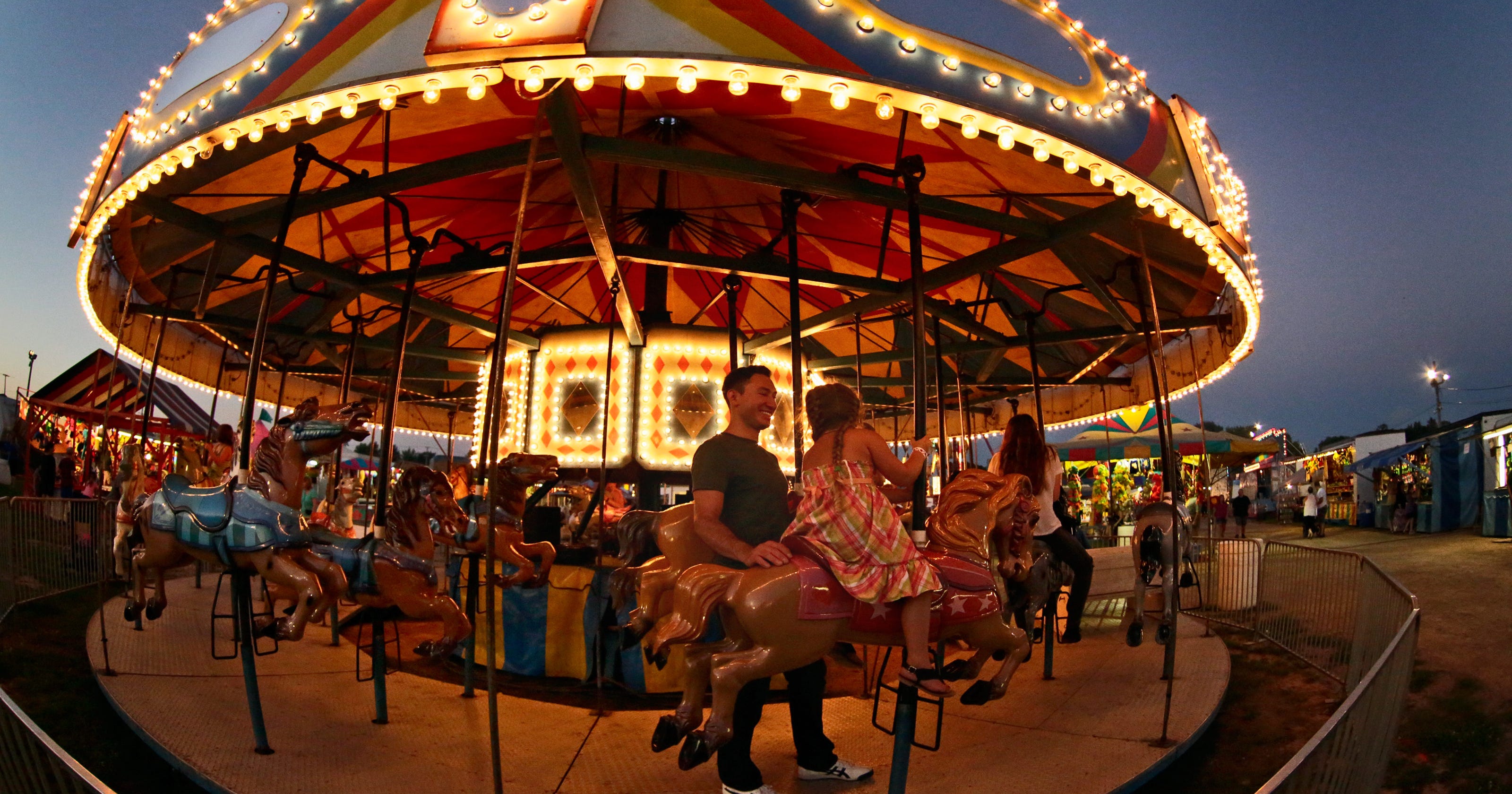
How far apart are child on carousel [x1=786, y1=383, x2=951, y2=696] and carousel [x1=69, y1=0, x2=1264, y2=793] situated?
35cm

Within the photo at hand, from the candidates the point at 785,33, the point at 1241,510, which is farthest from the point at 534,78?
the point at 1241,510

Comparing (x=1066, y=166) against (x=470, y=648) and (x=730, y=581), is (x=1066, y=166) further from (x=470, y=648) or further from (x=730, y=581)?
(x=470, y=648)

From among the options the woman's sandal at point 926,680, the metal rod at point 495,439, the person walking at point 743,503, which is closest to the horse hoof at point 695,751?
the person walking at point 743,503

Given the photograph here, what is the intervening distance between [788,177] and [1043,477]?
2496mm

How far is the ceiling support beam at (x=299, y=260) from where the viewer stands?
5512mm

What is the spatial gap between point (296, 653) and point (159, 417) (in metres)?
12.3

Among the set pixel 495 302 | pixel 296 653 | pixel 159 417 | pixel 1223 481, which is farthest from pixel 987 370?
pixel 1223 481

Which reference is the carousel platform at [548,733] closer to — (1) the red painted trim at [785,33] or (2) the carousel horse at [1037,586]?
(2) the carousel horse at [1037,586]

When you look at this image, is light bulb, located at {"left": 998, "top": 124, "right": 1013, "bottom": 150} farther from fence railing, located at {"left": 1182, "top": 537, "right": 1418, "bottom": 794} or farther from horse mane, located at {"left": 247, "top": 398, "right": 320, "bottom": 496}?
horse mane, located at {"left": 247, "top": 398, "right": 320, "bottom": 496}

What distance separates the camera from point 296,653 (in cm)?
665

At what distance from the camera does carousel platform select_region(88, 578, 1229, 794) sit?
4141mm

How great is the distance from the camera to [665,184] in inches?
336

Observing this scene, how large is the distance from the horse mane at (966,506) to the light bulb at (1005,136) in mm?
1531

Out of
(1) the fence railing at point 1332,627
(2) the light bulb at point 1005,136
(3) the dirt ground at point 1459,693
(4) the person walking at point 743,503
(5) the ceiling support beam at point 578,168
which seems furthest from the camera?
(3) the dirt ground at point 1459,693
